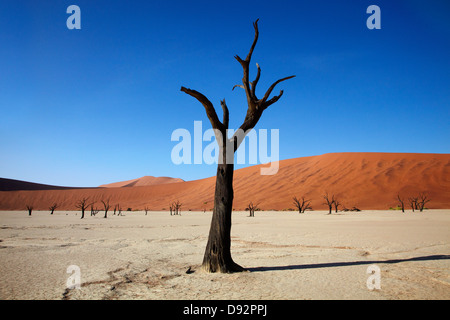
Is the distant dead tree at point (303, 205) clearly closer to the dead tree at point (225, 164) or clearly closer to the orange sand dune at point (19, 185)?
the dead tree at point (225, 164)

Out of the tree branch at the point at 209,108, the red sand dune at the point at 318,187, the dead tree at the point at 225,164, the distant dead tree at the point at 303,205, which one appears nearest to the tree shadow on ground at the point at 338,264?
the dead tree at the point at 225,164

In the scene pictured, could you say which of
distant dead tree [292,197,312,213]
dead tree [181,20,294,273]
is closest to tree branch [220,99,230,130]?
dead tree [181,20,294,273]

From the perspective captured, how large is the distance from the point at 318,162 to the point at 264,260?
58198 millimetres

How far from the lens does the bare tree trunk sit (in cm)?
537

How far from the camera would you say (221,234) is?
549 cm

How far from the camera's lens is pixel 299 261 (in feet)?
21.0

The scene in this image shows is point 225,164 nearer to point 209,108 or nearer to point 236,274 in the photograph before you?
point 209,108

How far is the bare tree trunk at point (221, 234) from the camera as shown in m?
5.37

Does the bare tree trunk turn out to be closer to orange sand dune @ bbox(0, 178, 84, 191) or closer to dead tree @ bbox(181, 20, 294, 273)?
dead tree @ bbox(181, 20, 294, 273)

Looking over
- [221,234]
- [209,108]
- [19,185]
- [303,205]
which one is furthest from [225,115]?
[19,185]

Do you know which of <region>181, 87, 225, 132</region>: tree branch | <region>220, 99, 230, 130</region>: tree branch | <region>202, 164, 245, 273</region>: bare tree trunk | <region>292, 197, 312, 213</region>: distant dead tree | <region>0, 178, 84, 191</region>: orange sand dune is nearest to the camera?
<region>202, 164, 245, 273</region>: bare tree trunk

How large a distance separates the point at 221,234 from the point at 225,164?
1373 millimetres

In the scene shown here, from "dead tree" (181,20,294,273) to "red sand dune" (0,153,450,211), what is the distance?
37.1m
